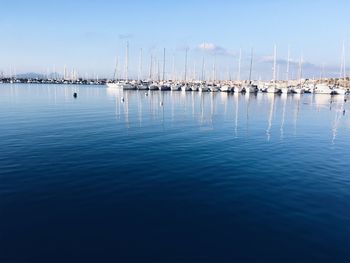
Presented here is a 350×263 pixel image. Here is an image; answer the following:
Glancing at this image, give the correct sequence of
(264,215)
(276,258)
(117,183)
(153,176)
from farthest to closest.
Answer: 1. (153,176)
2. (117,183)
3. (264,215)
4. (276,258)

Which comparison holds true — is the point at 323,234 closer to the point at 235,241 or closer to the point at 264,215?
the point at 264,215

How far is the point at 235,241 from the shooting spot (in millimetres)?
12391

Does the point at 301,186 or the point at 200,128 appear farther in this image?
the point at 200,128

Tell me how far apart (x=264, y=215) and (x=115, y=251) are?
7.46m

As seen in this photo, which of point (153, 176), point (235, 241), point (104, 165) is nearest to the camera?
point (235, 241)

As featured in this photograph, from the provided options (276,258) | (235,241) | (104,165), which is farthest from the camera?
(104,165)

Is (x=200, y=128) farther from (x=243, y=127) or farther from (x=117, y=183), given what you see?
(x=117, y=183)

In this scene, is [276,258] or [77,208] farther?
[77,208]

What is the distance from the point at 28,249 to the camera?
1140cm

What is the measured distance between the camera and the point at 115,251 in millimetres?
11422

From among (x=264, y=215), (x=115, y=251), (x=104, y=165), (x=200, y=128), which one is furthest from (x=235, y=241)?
(x=200, y=128)

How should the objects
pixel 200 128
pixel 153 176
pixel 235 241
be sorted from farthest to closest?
1. pixel 200 128
2. pixel 153 176
3. pixel 235 241

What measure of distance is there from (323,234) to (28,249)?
→ 39.3 ft

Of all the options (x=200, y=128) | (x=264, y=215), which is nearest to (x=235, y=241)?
(x=264, y=215)
